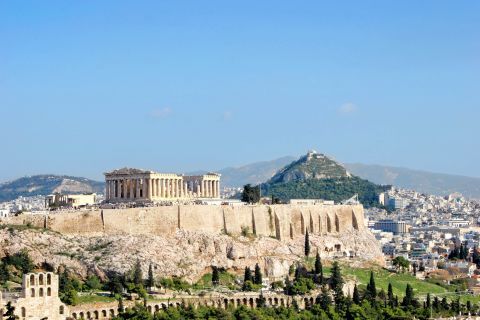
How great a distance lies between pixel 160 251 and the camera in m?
81.8

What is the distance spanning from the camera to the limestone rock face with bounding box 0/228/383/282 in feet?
252

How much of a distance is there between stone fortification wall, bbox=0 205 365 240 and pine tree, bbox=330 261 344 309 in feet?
27.9

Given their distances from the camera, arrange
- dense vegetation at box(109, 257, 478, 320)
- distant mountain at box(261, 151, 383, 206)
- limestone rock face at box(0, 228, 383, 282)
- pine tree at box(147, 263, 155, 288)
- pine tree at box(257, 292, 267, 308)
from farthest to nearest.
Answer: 1. distant mountain at box(261, 151, 383, 206)
2. pine tree at box(257, 292, 267, 308)
3. limestone rock face at box(0, 228, 383, 282)
4. pine tree at box(147, 263, 155, 288)
5. dense vegetation at box(109, 257, 478, 320)

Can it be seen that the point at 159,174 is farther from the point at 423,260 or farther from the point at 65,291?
the point at 423,260

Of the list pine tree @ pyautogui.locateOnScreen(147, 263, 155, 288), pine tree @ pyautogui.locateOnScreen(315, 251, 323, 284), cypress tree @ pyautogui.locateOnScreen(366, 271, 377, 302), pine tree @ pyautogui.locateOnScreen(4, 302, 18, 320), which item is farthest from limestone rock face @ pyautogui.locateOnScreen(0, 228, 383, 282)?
pine tree @ pyautogui.locateOnScreen(4, 302, 18, 320)

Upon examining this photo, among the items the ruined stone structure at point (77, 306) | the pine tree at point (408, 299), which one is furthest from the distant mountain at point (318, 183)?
the ruined stone structure at point (77, 306)

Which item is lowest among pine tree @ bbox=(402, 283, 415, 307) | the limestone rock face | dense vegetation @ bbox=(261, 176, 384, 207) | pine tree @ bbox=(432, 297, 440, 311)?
pine tree @ bbox=(432, 297, 440, 311)

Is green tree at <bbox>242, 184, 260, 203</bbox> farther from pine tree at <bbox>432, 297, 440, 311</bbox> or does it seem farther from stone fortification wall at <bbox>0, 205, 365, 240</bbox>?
pine tree at <bbox>432, 297, 440, 311</bbox>

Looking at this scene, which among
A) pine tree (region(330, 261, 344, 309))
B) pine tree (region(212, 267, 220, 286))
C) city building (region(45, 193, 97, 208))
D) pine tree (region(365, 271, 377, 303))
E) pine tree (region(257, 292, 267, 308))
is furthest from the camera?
city building (region(45, 193, 97, 208))

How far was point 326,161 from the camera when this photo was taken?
189 metres

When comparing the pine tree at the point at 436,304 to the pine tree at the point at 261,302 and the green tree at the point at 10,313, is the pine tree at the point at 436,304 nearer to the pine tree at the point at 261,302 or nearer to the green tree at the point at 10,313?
the pine tree at the point at 261,302

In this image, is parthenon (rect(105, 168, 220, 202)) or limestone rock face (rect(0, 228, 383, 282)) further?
parthenon (rect(105, 168, 220, 202))

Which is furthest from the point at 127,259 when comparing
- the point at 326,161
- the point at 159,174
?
the point at 326,161

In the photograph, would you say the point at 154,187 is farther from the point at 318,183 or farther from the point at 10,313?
the point at 318,183
